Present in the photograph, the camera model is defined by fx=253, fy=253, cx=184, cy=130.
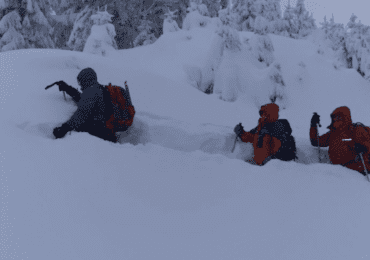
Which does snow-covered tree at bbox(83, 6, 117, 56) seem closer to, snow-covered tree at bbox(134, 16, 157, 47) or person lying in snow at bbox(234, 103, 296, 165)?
snow-covered tree at bbox(134, 16, 157, 47)

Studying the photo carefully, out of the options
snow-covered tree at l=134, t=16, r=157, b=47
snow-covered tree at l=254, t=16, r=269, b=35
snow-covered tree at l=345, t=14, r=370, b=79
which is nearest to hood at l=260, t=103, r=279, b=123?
snow-covered tree at l=254, t=16, r=269, b=35

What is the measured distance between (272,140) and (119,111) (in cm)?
252

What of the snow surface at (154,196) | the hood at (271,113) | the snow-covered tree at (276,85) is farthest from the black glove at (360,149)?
the snow-covered tree at (276,85)

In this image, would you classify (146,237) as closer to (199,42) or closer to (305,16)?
(199,42)

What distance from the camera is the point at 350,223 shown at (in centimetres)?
252

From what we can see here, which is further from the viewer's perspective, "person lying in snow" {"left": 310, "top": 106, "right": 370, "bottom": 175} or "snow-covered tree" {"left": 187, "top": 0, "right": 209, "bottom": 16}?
"snow-covered tree" {"left": 187, "top": 0, "right": 209, "bottom": 16}

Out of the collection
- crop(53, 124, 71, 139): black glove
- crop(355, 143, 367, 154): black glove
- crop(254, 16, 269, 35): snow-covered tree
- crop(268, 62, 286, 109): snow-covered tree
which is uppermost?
crop(254, 16, 269, 35): snow-covered tree

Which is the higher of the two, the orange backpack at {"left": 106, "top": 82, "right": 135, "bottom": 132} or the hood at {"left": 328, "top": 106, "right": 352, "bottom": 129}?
the hood at {"left": 328, "top": 106, "right": 352, "bottom": 129}

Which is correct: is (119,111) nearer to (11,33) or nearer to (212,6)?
(11,33)

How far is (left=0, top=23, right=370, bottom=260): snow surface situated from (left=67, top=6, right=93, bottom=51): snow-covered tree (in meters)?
14.7

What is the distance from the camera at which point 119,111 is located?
4133 millimetres

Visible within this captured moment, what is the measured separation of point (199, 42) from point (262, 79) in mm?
4811

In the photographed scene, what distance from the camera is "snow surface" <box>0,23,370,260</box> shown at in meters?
2.06

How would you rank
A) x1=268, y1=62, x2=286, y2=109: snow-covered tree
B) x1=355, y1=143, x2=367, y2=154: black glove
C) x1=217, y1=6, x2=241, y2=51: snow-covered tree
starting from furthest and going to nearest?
x1=268, y1=62, x2=286, y2=109: snow-covered tree → x1=217, y1=6, x2=241, y2=51: snow-covered tree → x1=355, y1=143, x2=367, y2=154: black glove
